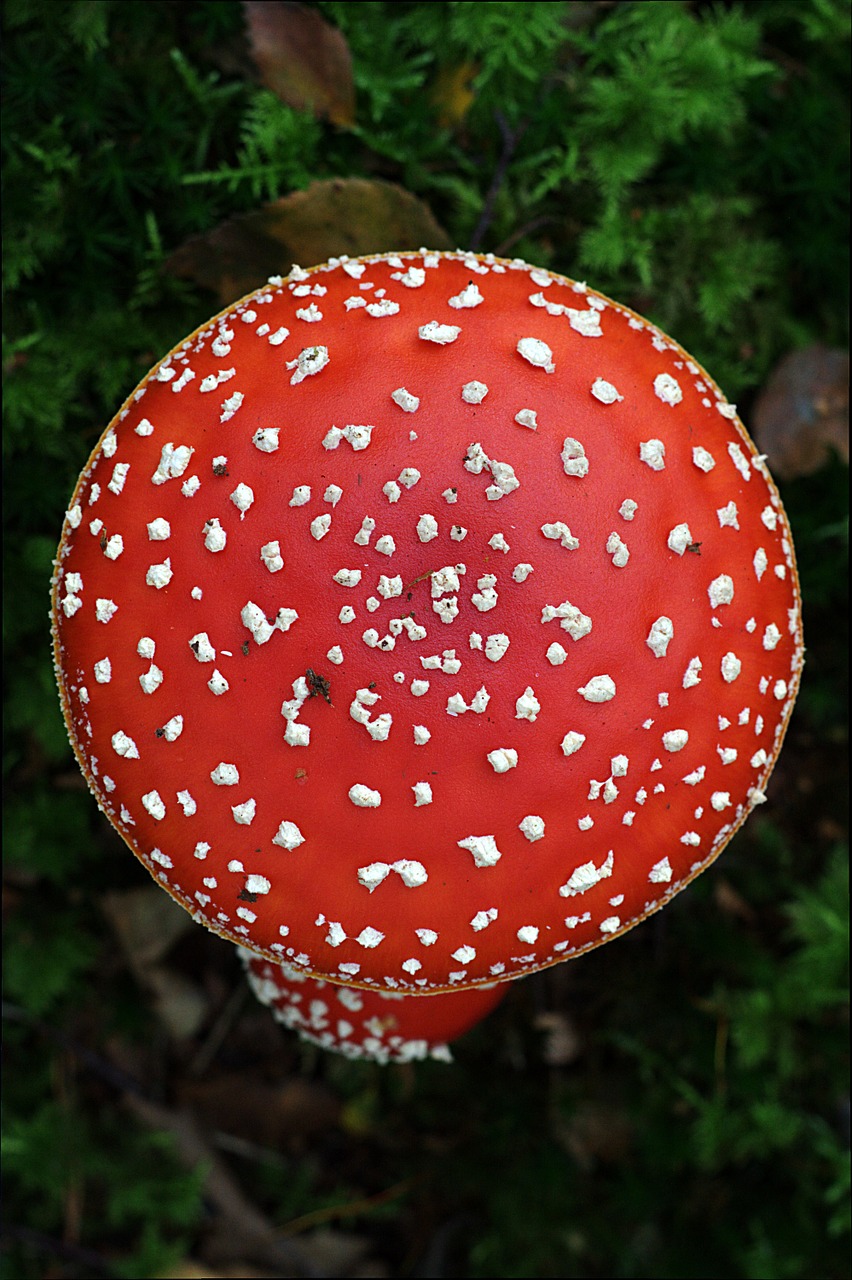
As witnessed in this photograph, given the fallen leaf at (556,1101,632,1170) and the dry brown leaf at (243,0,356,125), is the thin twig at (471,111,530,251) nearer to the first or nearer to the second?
the dry brown leaf at (243,0,356,125)

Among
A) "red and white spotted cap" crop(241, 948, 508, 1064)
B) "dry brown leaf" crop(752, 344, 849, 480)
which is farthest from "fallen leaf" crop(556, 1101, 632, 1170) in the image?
"dry brown leaf" crop(752, 344, 849, 480)

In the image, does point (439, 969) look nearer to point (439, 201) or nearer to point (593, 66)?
point (439, 201)

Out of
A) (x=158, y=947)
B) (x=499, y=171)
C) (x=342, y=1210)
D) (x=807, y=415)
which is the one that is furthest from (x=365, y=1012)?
(x=499, y=171)

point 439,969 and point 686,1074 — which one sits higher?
point 439,969

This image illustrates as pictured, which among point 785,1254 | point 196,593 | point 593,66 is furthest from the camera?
point 785,1254

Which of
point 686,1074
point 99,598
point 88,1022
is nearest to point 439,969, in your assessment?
point 99,598
